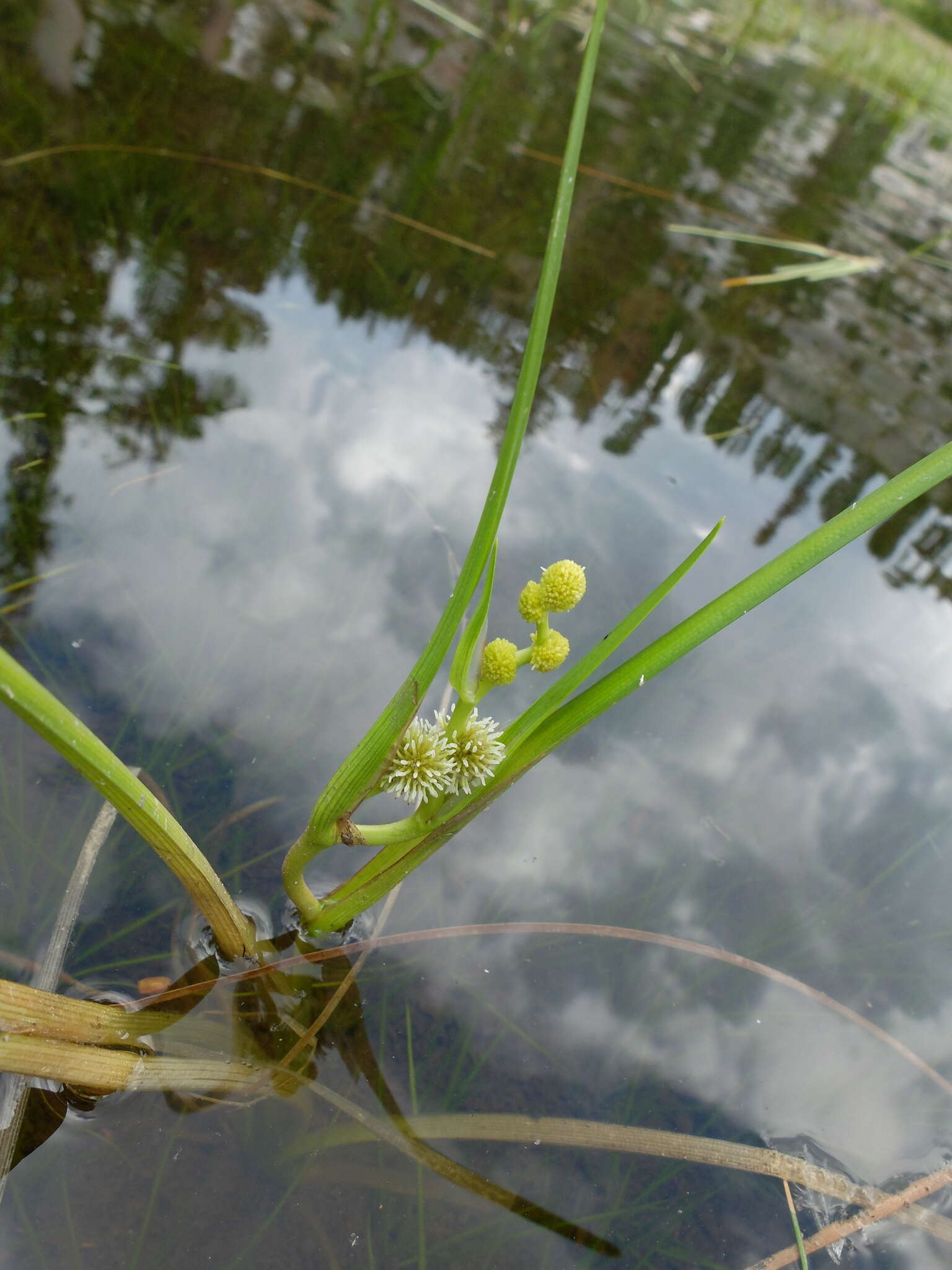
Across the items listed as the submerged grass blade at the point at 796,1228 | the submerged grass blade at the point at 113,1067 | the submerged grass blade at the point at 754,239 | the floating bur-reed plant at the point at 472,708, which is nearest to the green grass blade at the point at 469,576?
the floating bur-reed plant at the point at 472,708

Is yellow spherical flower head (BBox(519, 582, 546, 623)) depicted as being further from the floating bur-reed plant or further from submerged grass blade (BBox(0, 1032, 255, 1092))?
submerged grass blade (BBox(0, 1032, 255, 1092))

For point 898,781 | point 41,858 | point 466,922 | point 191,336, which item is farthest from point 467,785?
point 191,336

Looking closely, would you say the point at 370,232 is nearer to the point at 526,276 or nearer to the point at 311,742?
the point at 526,276

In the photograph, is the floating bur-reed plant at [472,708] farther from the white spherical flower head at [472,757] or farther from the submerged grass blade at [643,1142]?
the submerged grass blade at [643,1142]

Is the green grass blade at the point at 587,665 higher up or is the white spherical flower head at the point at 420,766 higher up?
the green grass blade at the point at 587,665

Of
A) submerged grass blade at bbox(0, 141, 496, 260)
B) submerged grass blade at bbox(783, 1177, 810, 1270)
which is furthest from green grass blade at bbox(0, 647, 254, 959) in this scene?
submerged grass blade at bbox(0, 141, 496, 260)

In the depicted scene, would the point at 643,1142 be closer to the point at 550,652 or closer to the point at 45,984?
the point at 550,652
